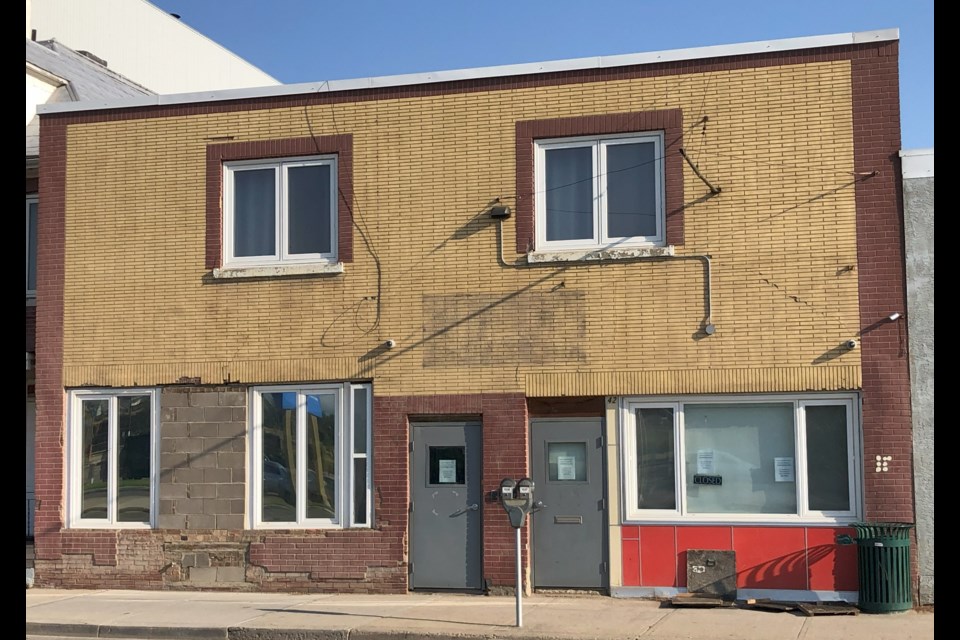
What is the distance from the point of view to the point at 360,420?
13430mm

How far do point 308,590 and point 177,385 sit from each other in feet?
10.7

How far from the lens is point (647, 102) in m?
12.8

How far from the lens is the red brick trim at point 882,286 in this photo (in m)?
11.6

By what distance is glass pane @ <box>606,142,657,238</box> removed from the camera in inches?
503

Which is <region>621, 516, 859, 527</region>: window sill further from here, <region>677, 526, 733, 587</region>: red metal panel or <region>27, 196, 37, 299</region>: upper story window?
<region>27, 196, 37, 299</region>: upper story window

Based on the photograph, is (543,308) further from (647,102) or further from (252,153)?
(252,153)

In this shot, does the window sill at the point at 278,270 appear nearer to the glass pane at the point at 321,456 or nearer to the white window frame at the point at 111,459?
the glass pane at the point at 321,456

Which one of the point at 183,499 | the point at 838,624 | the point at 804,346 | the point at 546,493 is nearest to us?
the point at 838,624

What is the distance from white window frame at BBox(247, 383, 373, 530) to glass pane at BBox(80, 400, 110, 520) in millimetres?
2192

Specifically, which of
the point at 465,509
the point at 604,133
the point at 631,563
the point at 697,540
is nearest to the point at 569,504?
the point at 631,563

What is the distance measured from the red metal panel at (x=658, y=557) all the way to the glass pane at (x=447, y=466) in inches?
94.7

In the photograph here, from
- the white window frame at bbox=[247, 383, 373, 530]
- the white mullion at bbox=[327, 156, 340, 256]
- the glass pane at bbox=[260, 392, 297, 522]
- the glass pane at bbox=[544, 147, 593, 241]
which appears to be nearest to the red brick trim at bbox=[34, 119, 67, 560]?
the white window frame at bbox=[247, 383, 373, 530]

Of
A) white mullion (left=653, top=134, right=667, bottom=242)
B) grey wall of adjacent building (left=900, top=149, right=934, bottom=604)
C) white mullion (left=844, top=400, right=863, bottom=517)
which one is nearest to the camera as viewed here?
grey wall of adjacent building (left=900, top=149, right=934, bottom=604)

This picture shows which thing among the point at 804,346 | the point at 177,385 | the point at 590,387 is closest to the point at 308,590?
the point at 177,385
